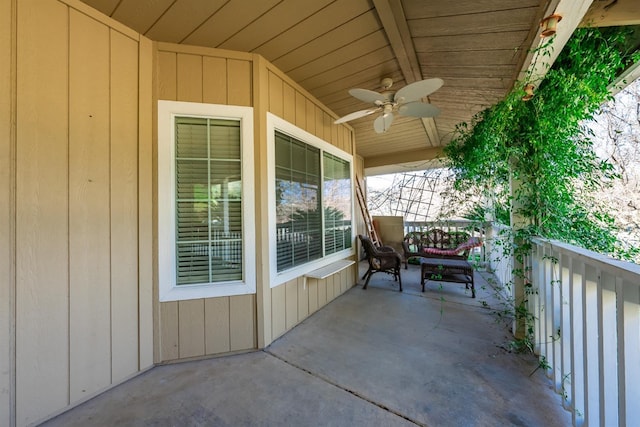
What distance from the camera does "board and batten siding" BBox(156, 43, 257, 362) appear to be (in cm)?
206

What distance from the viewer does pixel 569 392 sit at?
1.50 meters

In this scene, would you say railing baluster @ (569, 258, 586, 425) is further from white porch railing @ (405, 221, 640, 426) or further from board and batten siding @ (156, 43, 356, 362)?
board and batten siding @ (156, 43, 356, 362)

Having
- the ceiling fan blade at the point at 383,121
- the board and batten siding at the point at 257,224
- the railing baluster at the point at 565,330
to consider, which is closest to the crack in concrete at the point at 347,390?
the board and batten siding at the point at 257,224

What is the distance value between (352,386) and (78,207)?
7.51 ft

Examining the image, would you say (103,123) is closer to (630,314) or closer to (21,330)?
(21,330)

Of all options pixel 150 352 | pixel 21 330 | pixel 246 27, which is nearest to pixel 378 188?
pixel 246 27

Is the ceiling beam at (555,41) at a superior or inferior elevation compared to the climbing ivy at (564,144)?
superior

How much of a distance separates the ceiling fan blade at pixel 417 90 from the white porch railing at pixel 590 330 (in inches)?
57.9

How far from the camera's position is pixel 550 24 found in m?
1.35

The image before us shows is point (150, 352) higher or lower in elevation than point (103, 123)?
lower

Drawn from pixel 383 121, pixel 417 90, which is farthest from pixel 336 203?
pixel 417 90

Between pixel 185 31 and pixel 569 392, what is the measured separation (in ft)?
12.2

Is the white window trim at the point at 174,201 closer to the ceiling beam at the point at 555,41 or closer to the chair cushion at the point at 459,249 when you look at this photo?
the ceiling beam at the point at 555,41

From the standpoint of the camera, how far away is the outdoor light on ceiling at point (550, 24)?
1336 mm
